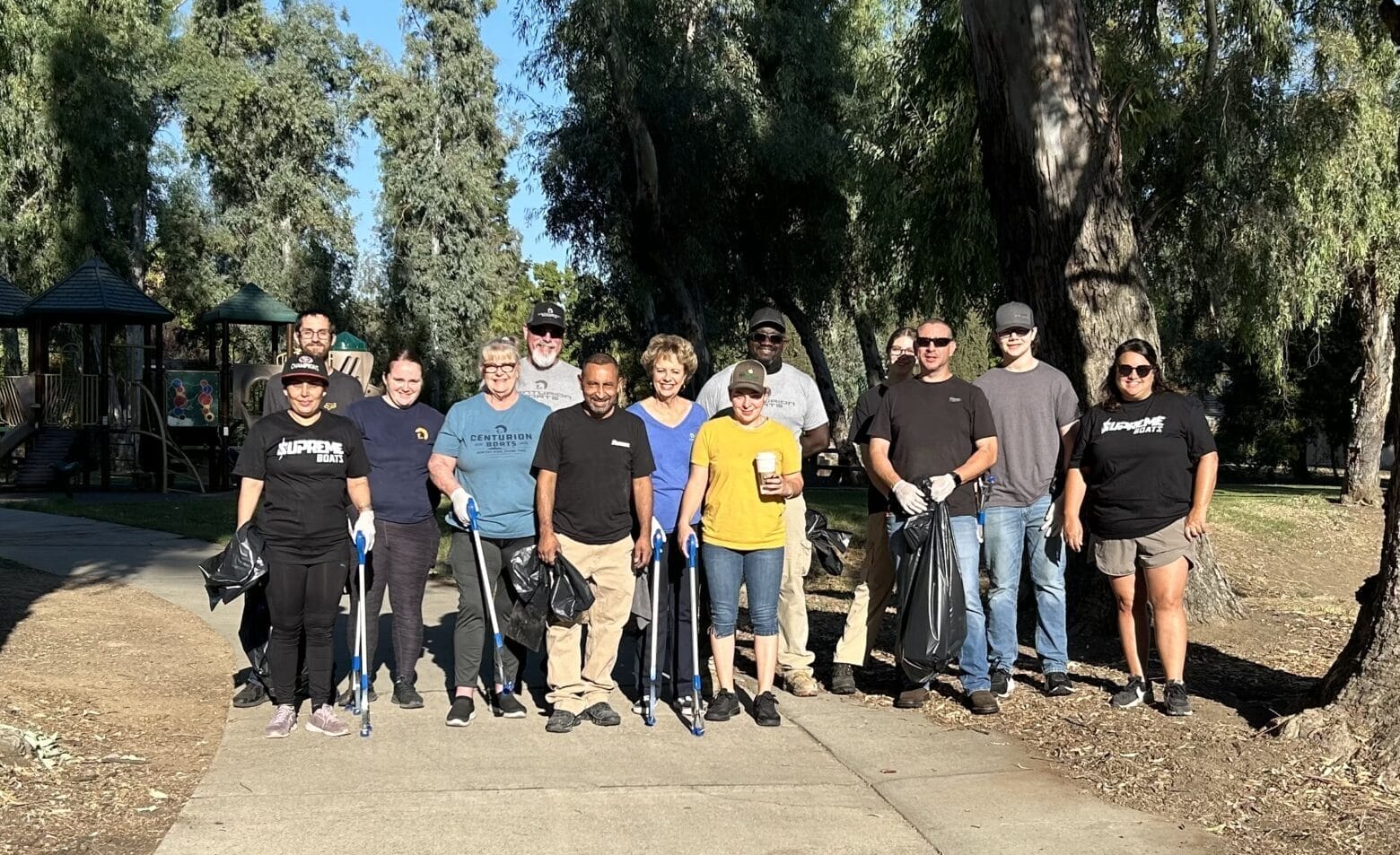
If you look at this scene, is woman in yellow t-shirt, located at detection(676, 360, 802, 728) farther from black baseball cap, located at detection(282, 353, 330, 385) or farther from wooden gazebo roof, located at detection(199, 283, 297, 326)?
wooden gazebo roof, located at detection(199, 283, 297, 326)

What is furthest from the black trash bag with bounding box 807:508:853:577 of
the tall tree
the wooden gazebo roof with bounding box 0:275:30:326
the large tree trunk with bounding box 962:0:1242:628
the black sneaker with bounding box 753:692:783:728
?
the tall tree

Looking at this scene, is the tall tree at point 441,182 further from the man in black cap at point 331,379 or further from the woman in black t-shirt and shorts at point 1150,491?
the woman in black t-shirt and shorts at point 1150,491

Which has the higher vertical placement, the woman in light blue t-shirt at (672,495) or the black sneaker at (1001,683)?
the woman in light blue t-shirt at (672,495)

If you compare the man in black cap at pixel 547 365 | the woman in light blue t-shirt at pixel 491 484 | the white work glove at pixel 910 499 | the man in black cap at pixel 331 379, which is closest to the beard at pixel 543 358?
the man in black cap at pixel 547 365

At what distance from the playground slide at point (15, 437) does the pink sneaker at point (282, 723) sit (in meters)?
20.5

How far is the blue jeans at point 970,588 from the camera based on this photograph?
670 cm

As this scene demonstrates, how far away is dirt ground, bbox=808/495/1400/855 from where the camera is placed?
4.95 meters

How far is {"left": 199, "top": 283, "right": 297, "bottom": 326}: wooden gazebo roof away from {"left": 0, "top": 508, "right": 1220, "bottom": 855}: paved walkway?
65.7 ft

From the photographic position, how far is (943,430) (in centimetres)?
671

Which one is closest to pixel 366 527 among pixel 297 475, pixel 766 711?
pixel 297 475

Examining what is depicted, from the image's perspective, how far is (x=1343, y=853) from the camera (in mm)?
4645

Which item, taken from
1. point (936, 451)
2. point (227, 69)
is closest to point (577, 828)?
point (936, 451)

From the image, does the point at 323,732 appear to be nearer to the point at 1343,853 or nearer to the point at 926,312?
the point at 1343,853

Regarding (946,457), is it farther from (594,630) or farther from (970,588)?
(594,630)
